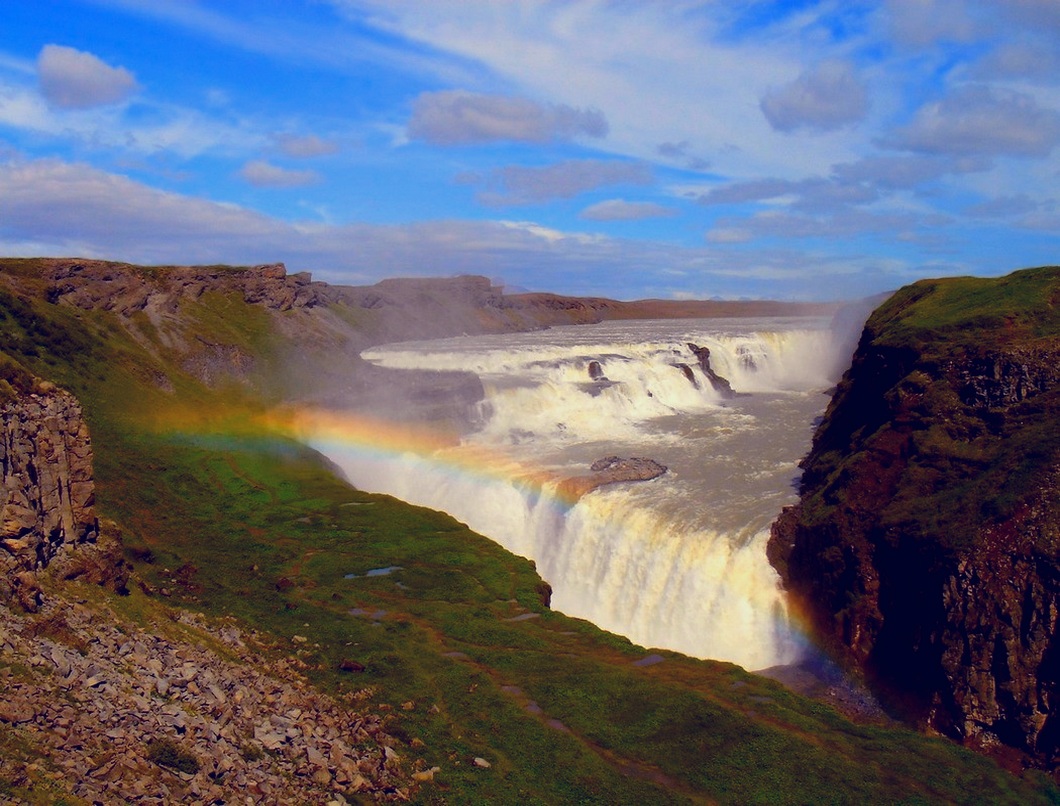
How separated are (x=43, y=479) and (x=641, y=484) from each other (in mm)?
27080

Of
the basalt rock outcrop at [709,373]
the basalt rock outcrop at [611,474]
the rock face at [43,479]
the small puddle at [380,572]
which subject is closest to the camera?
the rock face at [43,479]

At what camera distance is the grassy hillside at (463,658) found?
17.5 metres

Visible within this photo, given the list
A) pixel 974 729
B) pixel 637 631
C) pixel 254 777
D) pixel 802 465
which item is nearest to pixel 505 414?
pixel 802 465

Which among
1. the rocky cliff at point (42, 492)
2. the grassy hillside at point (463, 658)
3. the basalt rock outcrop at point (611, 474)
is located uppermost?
the rocky cliff at point (42, 492)

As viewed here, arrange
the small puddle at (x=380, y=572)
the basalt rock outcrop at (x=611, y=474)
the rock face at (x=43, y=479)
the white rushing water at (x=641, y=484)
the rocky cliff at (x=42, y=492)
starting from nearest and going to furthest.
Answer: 1. the rocky cliff at (x=42, y=492)
2. the rock face at (x=43, y=479)
3. the small puddle at (x=380, y=572)
4. the white rushing water at (x=641, y=484)
5. the basalt rock outcrop at (x=611, y=474)

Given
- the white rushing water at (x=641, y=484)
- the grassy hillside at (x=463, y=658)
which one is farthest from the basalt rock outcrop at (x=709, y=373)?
the grassy hillside at (x=463, y=658)

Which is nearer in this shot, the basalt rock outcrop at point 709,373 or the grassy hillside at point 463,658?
the grassy hillside at point 463,658

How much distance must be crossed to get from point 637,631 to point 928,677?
10056 mm

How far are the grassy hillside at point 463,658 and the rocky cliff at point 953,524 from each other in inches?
147

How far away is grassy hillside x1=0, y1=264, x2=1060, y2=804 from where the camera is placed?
691 inches

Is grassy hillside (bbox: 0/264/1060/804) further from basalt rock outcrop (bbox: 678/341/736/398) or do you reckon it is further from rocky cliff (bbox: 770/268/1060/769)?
basalt rock outcrop (bbox: 678/341/736/398)

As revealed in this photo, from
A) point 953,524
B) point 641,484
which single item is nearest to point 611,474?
point 641,484

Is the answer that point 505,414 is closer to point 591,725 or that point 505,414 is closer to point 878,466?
point 878,466

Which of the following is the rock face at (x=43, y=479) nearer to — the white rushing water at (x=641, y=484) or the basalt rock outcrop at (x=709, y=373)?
the white rushing water at (x=641, y=484)
